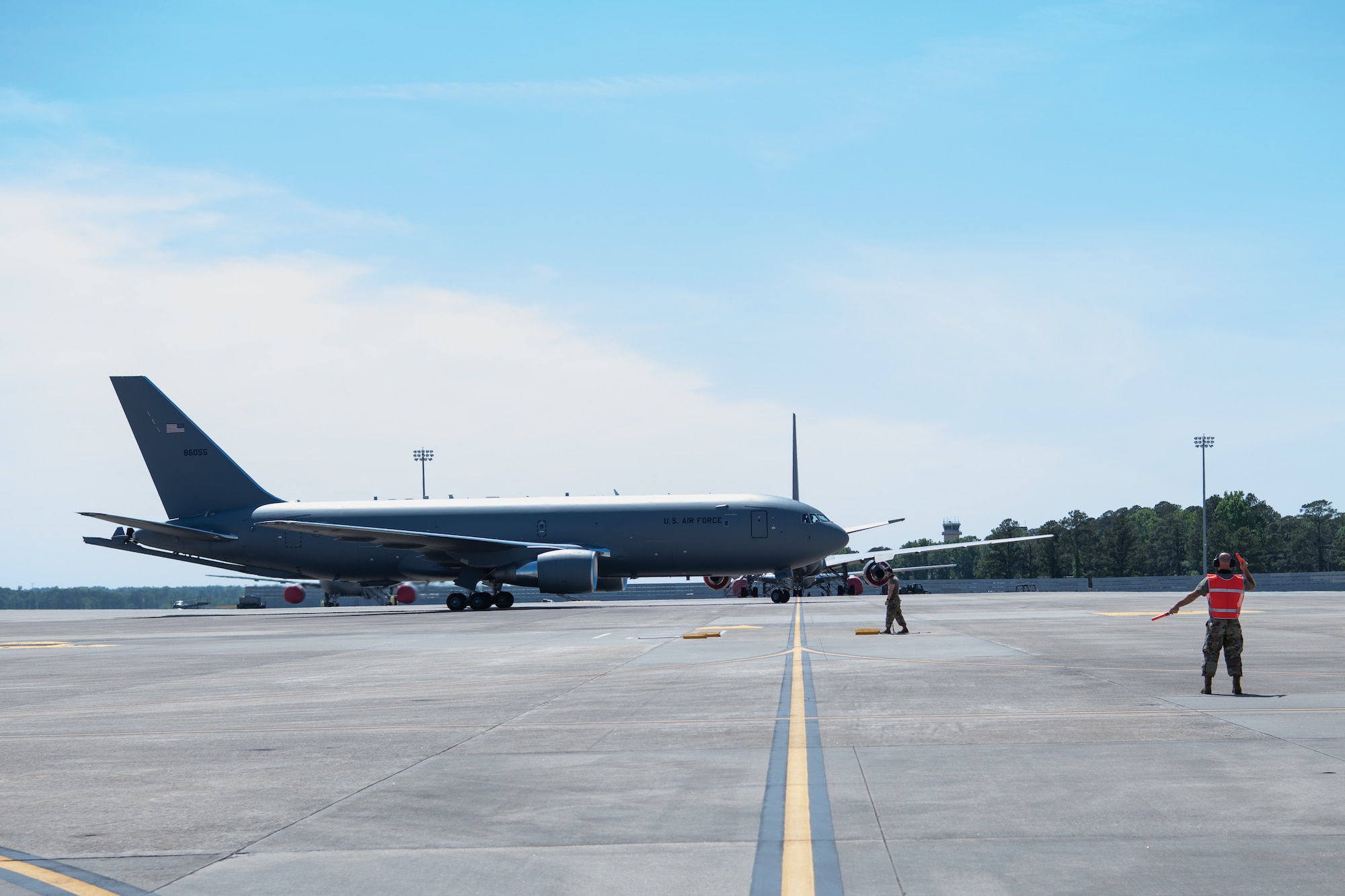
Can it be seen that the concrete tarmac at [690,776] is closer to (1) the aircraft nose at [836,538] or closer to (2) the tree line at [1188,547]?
(1) the aircraft nose at [836,538]

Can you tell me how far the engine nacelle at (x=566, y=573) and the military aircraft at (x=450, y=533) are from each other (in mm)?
52

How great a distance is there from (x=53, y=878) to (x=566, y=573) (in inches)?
1540

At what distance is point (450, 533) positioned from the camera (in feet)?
162

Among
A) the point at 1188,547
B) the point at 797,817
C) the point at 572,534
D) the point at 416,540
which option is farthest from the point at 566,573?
the point at 1188,547

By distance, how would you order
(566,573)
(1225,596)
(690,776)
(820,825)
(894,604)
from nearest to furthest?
(820,825) < (690,776) < (1225,596) < (894,604) < (566,573)

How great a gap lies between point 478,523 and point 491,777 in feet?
134

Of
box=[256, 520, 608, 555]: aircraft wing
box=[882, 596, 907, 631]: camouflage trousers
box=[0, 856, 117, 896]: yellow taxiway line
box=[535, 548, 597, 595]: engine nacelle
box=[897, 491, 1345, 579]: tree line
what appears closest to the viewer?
box=[0, 856, 117, 896]: yellow taxiway line

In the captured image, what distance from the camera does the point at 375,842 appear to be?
7.10 m

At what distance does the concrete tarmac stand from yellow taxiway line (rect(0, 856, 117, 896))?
2cm

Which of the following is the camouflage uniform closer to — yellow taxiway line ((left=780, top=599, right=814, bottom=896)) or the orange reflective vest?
the orange reflective vest

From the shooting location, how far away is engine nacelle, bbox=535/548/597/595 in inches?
1790

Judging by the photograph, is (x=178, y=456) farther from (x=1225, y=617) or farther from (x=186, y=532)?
(x=1225, y=617)

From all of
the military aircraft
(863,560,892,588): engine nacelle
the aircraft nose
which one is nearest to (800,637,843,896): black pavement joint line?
the military aircraft

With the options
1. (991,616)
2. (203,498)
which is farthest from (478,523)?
(991,616)
